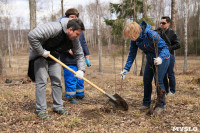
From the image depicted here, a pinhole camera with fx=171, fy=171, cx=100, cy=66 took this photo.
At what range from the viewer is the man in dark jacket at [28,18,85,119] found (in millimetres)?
2754

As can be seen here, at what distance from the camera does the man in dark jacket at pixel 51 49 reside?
2.75 m

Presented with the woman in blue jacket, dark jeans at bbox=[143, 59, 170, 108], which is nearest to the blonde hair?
the woman in blue jacket

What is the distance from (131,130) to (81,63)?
1540 millimetres

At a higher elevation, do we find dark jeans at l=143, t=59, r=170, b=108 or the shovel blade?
dark jeans at l=143, t=59, r=170, b=108

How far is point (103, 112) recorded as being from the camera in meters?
3.38

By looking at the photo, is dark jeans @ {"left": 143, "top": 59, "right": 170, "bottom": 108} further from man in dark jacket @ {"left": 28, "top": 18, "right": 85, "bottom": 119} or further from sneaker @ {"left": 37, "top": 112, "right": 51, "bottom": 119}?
sneaker @ {"left": 37, "top": 112, "right": 51, "bottom": 119}

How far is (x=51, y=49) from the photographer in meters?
3.11

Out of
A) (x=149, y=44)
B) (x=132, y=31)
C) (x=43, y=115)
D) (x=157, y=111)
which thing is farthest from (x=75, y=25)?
(x=157, y=111)

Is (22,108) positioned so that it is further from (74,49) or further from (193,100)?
(193,100)

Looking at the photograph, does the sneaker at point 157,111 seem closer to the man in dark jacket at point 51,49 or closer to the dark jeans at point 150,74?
the dark jeans at point 150,74

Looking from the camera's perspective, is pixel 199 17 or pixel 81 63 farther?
pixel 199 17

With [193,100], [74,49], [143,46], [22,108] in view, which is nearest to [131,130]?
[143,46]

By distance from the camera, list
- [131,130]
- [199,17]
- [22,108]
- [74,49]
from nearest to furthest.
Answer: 1. [131,130]
2. [74,49]
3. [22,108]
4. [199,17]

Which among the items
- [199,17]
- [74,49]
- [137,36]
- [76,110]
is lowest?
[76,110]
